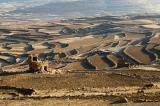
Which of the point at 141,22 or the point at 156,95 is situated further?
the point at 141,22

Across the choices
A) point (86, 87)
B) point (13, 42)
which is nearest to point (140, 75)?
point (86, 87)

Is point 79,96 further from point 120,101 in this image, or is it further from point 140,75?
point 140,75

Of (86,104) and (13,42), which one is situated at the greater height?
(86,104)

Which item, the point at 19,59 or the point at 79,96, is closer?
the point at 79,96

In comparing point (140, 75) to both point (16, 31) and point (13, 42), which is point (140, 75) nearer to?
point (13, 42)

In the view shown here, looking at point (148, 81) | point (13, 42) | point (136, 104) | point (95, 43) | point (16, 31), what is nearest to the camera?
point (136, 104)

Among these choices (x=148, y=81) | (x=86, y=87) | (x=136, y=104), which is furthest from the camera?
(x=148, y=81)

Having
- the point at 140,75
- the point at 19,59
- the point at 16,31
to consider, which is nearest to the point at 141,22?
the point at 16,31

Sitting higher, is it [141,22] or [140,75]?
[140,75]

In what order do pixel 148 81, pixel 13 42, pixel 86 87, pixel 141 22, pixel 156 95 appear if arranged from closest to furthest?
pixel 156 95 < pixel 86 87 < pixel 148 81 < pixel 13 42 < pixel 141 22
